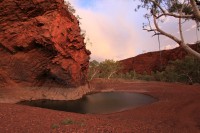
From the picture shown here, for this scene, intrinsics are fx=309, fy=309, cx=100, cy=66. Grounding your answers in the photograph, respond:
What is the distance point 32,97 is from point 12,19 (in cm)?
431

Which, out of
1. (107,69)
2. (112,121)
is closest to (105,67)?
(107,69)

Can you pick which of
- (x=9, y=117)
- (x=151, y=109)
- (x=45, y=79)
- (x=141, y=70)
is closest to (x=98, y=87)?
(x=45, y=79)

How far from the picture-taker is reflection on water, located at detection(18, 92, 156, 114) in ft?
44.5

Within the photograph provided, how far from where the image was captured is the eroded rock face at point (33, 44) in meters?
16.1

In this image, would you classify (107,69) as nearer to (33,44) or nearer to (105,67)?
(105,67)

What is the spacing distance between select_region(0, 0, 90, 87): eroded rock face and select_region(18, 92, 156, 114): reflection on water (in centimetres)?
156

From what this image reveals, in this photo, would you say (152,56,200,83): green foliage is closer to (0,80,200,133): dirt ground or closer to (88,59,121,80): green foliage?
(88,59,121,80): green foliage

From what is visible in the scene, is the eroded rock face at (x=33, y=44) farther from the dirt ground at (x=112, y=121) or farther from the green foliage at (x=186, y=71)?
the green foliage at (x=186, y=71)

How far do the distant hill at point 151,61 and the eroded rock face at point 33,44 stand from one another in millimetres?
35065

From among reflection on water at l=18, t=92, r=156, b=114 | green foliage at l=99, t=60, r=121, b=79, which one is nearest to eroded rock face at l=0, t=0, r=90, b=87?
reflection on water at l=18, t=92, r=156, b=114

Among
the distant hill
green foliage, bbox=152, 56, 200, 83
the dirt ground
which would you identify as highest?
the distant hill

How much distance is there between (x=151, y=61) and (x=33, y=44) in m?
40.6

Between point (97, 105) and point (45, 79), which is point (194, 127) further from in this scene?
point (45, 79)

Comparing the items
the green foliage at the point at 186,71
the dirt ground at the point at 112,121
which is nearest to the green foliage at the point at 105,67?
the green foliage at the point at 186,71
